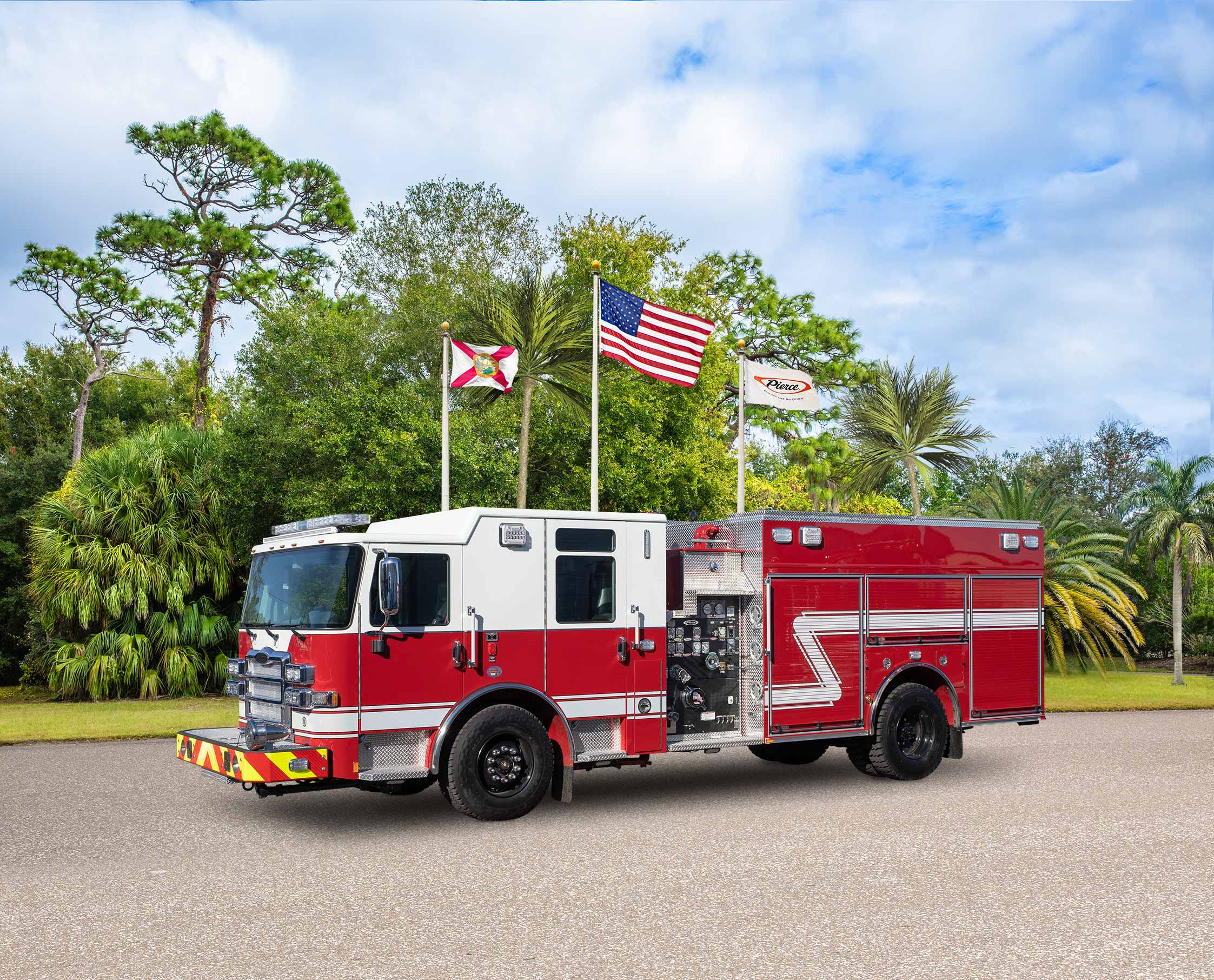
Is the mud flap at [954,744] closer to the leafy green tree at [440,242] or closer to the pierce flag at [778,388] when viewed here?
the pierce flag at [778,388]

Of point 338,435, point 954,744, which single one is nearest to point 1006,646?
point 954,744

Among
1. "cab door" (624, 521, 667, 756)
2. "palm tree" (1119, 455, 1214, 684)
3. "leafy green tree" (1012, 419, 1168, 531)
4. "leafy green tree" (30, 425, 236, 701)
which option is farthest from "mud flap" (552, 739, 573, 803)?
"leafy green tree" (1012, 419, 1168, 531)

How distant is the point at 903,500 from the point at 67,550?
53.4 meters

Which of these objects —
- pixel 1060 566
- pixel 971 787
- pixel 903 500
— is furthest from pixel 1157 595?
pixel 903 500

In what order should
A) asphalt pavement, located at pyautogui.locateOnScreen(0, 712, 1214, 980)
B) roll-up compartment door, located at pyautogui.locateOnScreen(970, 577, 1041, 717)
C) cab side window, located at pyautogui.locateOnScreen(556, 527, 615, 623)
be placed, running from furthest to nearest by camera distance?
roll-up compartment door, located at pyautogui.locateOnScreen(970, 577, 1041, 717) < cab side window, located at pyautogui.locateOnScreen(556, 527, 615, 623) < asphalt pavement, located at pyautogui.locateOnScreen(0, 712, 1214, 980)

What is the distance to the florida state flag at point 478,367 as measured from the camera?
16.1 meters

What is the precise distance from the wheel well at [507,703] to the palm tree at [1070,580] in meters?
17.5

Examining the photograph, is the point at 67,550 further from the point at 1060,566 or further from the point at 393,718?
the point at 1060,566

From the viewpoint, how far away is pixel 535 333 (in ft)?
63.3

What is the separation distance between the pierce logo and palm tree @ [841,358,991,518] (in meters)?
7.80

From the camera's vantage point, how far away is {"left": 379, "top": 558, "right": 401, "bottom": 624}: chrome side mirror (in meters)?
8.65

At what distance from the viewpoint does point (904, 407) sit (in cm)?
2358

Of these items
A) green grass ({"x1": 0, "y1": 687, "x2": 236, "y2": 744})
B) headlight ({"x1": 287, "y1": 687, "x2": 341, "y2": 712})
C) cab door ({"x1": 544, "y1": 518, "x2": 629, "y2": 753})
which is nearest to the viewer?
headlight ({"x1": 287, "y1": 687, "x2": 341, "y2": 712})

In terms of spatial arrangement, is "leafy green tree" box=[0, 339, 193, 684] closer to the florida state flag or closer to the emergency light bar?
the florida state flag
